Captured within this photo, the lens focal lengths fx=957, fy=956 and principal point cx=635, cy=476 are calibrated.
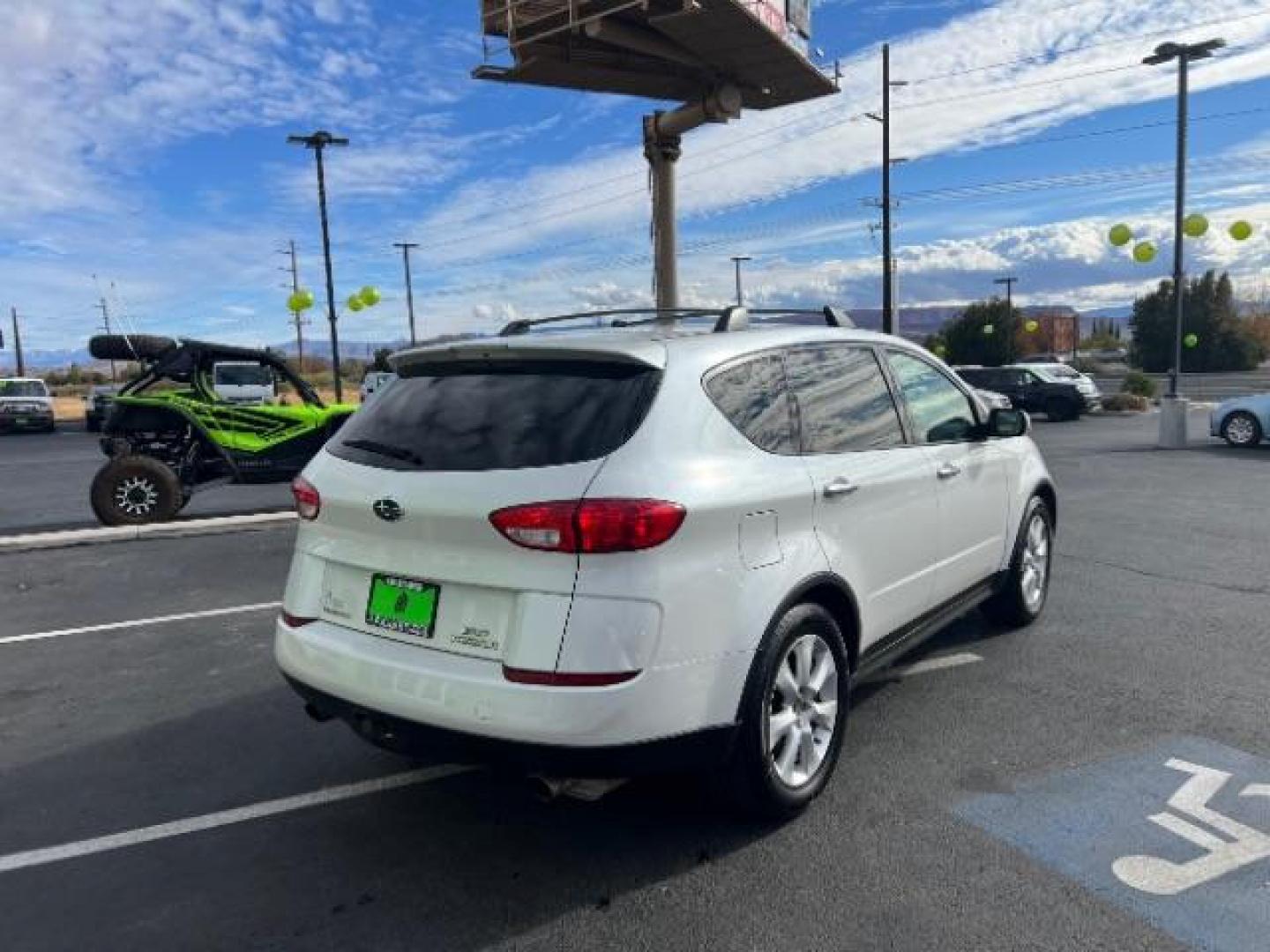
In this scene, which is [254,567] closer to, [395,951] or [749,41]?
[395,951]

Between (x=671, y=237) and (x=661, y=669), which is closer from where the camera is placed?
(x=661, y=669)

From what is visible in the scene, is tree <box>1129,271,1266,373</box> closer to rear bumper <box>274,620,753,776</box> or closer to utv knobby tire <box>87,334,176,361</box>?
utv knobby tire <box>87,334,176,361</box>

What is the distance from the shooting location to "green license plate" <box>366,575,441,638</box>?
117 inches

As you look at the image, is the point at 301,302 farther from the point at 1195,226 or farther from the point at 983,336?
the point at 983,336

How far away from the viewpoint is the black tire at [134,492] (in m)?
9.80

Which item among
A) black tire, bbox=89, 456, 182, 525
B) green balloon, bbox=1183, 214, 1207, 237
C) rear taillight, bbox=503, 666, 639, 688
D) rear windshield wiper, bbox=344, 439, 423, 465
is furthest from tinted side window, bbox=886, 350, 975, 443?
green balloon, bbox=1183, 214, 1207, 237

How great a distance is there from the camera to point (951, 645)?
5.21 meters

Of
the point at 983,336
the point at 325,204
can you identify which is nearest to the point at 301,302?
the point at 325,204

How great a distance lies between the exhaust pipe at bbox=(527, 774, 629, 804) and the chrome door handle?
4.18 feet

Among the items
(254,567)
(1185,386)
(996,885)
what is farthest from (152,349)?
(1185,386)

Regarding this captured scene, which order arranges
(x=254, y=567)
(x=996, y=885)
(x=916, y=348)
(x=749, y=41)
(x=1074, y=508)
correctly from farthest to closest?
(x=749, y=41), (x=1074, y=508), (x=254, y=567), (x=916, y=348), (x=996, y=885)

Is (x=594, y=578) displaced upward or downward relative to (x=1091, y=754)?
upward

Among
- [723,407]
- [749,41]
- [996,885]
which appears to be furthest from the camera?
[749,41]

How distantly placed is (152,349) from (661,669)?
32.8 ft
